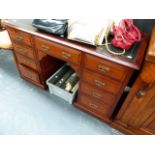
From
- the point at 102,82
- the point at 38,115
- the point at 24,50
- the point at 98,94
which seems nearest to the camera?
the point at 102,82

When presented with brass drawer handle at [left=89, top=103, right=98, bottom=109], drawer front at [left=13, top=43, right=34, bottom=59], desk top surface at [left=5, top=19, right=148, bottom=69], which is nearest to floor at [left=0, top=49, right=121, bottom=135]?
brass drawer handle at [left=89, top=103, right=98, bottom=109]

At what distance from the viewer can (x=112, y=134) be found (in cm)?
142

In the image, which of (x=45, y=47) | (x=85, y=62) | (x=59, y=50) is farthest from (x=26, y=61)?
(x=85, y=62)

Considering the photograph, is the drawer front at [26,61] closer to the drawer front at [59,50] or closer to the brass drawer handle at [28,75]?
the brass drawer handle at [28,75]

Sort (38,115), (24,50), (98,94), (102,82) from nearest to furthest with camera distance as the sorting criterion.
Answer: (102,82) < (98,94) < (24,50) < (38,115)

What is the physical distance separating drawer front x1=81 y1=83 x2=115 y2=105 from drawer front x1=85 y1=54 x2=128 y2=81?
0.75 ft

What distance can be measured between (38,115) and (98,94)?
71 centimetres

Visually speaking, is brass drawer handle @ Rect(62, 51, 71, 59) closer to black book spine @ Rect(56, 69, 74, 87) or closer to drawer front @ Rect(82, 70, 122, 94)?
drawer front @ Rect(82, 70, 122, 94)

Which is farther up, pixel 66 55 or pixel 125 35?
pixel 125 35

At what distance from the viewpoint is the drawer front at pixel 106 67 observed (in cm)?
96

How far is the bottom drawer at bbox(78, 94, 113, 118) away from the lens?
1.36 m

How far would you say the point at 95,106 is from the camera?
1423mm

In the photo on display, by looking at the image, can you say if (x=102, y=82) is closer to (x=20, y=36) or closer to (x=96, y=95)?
(x=96, y=95)
